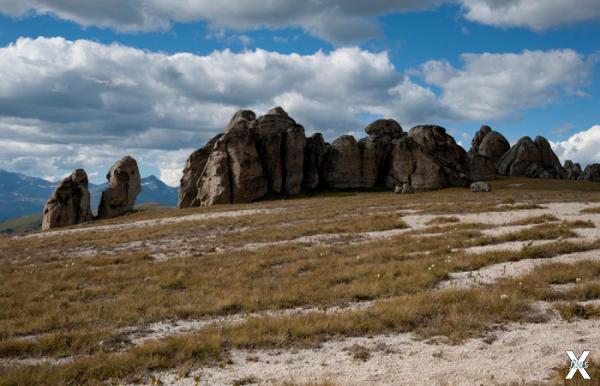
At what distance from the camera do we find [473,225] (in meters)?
30.4

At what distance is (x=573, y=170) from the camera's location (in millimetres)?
136625

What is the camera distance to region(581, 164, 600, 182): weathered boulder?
128 meters

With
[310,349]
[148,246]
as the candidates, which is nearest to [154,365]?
[310,349]

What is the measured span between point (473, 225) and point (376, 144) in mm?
→ 59931

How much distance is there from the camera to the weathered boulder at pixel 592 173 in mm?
127562

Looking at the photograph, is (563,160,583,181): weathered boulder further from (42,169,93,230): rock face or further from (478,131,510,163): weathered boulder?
(42,169,93,230): rock face

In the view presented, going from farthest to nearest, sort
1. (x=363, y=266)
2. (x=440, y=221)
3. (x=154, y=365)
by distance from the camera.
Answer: (x=440, y=221) → (x=363, y=266) → (x=154, y=365)

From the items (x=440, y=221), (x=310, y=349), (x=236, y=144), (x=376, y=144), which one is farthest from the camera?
(x=376, y=144)

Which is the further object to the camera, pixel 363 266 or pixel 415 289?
pixel 363 266

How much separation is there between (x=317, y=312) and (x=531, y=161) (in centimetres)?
11861

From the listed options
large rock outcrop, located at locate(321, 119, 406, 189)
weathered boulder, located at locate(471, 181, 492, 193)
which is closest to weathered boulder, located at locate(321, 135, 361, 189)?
large rock outcrop, located at locate(321, 119, 406, 189)

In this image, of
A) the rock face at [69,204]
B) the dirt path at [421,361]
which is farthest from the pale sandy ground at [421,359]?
the rock face at [69,204]

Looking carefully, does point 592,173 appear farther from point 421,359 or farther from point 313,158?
point 421,359

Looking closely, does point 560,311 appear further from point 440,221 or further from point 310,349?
point 440,221
